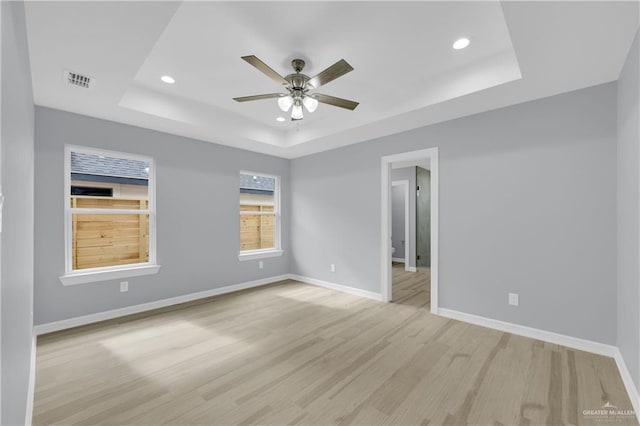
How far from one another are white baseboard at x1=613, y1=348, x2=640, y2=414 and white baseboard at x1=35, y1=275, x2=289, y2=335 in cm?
459

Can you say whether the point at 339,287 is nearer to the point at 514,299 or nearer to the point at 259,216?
the point at 259,216

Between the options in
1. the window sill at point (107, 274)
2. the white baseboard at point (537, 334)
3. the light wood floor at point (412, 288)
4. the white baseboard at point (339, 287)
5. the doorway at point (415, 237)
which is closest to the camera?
the white baseboard at point (537, 334)

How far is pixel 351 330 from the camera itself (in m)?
3.17

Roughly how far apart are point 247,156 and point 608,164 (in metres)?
4.74

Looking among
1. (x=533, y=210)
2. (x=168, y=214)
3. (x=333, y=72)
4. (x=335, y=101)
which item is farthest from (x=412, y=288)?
(x=168, y=214)

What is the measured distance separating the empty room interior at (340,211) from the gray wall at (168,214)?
27mm

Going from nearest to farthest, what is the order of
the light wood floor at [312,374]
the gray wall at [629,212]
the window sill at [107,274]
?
the light wood floor at [312,374], the gray wall at [629,212], the window sill at [107,274]

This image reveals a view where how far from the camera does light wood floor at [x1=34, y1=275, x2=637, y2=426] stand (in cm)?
186

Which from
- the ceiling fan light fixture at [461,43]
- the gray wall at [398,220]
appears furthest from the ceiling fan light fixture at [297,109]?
the gray wall at [398,220]

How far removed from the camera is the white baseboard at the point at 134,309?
3.14 m

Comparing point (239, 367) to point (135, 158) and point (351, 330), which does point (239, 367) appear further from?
point (135, 158)

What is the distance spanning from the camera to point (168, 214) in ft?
13.3

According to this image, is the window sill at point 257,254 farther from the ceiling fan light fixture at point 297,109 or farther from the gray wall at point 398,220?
the gray wall at point 398,220

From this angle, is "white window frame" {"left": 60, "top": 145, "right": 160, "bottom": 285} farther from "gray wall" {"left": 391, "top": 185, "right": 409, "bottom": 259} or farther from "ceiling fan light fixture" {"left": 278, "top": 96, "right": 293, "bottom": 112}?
"gray wall" {"left": 391, "top": 185, "right": 409, "bottom": 259}
